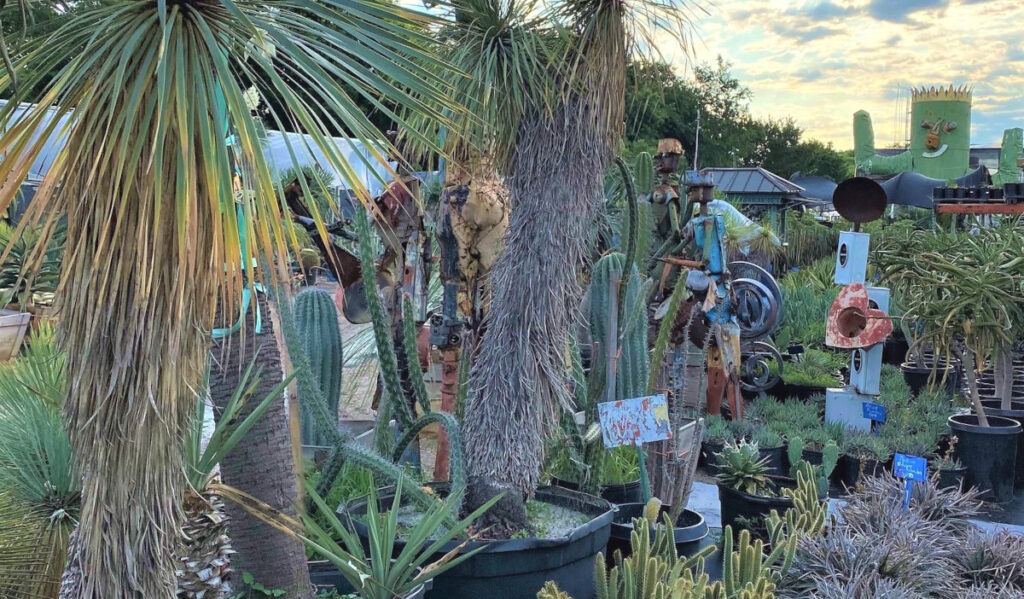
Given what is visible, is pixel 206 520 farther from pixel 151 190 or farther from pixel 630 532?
pixel 630 532

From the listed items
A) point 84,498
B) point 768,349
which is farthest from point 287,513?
point 768,349

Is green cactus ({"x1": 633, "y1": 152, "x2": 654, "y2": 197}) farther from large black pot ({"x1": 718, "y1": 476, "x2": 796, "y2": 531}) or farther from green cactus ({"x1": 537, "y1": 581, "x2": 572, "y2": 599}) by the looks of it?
green cactus ({"x1": 537, "y1": 581, "x2": 572, "y2": 599})

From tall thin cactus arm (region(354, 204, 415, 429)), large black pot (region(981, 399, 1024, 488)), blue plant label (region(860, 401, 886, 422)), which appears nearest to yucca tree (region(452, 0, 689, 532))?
tall thin cactus arm (region(354, 204, 415, 429))

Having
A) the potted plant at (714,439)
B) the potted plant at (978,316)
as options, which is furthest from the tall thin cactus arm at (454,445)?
the potted plant at (978,316)

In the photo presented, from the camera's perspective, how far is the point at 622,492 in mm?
4457

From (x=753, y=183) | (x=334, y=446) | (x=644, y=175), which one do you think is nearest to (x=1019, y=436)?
(x=644, y=175)

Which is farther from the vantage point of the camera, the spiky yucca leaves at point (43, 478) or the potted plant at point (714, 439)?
the potted plant at point (714, 439)

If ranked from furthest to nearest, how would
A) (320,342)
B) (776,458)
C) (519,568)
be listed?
(776,458), (320,342), (519,568)

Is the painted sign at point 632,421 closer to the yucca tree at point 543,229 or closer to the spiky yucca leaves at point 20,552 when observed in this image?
the yucca tree at point 543,229

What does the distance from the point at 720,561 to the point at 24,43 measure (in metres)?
3.66

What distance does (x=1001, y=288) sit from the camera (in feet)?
18.7

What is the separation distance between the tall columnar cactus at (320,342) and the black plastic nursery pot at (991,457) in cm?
402

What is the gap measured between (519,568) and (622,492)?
1.44 m

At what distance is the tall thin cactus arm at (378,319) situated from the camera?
3.67 metres
